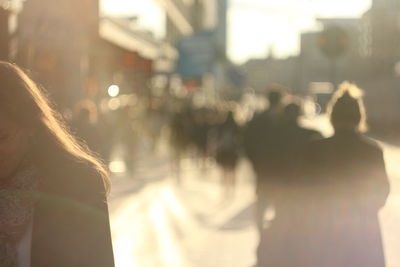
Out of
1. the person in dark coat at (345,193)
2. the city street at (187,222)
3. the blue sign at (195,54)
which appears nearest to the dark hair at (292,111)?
the city street at (187,222)

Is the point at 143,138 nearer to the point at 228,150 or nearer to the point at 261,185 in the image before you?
the point at 228,150

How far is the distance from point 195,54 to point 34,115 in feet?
186

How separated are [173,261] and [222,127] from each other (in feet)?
25.3

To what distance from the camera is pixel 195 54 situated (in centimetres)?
5944

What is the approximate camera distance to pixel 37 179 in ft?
9.80

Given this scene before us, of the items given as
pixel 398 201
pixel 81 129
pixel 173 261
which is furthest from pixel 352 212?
pixel 398 201

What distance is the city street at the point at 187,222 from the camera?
10913 millimetres

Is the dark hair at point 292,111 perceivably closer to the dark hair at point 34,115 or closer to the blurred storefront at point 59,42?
the blurred storefront at point 59,42

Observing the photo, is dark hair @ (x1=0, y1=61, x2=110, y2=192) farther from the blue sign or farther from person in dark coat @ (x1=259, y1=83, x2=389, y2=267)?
the blue sign

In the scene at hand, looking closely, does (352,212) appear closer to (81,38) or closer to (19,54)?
(19,54)

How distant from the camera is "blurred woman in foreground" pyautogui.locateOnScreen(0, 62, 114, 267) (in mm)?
2900

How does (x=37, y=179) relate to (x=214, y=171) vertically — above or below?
above

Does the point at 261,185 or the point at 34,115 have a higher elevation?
the point at 34,115

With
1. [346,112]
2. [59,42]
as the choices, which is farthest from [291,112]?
[346,112]
